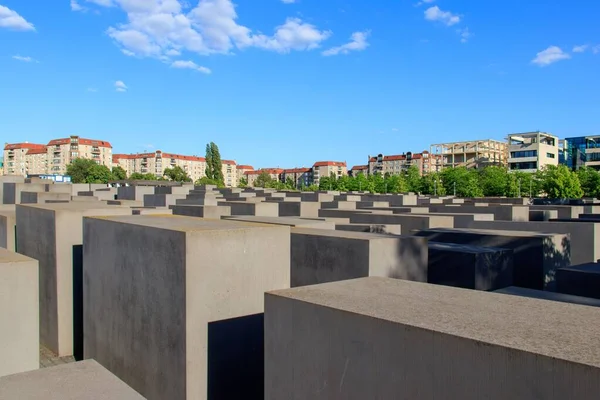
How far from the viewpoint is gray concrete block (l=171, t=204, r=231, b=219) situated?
15211mm

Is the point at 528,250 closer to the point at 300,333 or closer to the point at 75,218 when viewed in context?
the point at 300,333

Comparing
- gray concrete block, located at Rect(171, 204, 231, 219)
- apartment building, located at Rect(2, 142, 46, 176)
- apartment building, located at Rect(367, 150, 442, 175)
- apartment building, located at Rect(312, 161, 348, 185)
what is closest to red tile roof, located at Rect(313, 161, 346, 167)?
apartment building, located at Rect(312, 161, 348, 185)

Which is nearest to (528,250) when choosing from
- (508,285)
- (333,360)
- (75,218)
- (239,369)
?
(508,285)

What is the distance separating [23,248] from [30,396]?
321 inches

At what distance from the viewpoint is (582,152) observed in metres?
89.6

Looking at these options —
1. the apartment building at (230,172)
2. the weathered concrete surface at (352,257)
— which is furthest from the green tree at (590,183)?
the apartment building at (230,172)

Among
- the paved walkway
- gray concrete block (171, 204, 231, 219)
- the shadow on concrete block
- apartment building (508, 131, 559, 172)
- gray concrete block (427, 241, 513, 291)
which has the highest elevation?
apartment building (508, 131, 559, 172)

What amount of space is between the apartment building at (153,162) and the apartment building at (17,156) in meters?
21.2

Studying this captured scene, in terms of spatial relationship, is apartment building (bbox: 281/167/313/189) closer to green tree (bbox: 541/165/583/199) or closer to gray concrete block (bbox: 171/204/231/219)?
green tree (bbox: 541/165/583/199)

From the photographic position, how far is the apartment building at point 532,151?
78.2 m

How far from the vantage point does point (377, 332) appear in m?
3.88

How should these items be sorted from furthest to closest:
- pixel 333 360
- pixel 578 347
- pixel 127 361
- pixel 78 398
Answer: pixel 127 361, pixel 333 360, pixel 78 398, pixel 578 347

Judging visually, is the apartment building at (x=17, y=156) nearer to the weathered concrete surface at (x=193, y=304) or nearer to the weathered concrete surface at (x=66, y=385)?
the weathered concrete surface at (x=193, y=304)

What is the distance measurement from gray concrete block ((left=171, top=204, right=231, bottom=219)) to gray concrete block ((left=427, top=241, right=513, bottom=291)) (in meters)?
7.49
